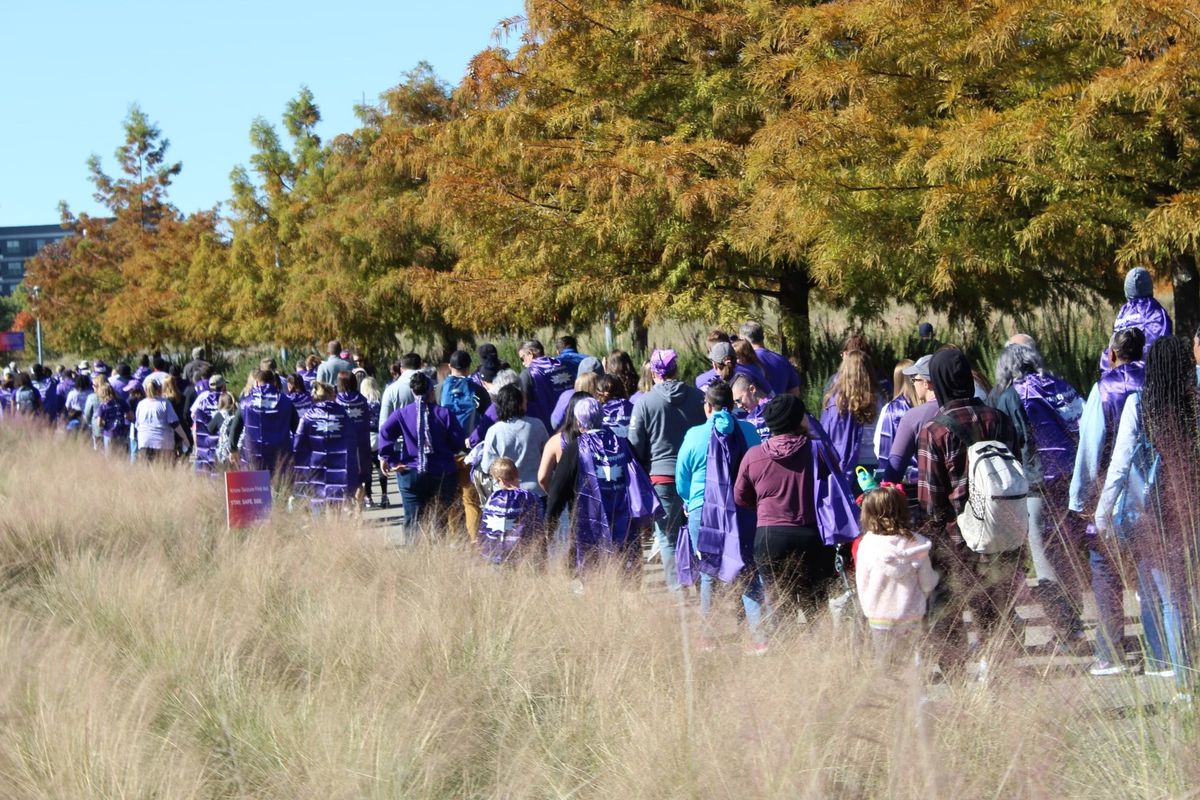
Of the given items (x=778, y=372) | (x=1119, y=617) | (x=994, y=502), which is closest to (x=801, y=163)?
(x=778, y=372)

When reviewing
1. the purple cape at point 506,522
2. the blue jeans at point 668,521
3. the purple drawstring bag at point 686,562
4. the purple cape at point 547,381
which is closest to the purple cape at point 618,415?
the blue jeans at point 668,521

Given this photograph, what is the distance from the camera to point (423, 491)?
37.8 feet

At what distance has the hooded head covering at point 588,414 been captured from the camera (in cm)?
914

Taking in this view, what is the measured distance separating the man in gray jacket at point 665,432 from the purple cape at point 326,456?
13.3ft

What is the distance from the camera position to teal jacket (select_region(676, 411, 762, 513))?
8344 mm

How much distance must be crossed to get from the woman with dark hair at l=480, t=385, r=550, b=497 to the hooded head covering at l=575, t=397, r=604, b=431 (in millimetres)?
1011

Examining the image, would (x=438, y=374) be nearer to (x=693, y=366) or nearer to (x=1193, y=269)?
(x=693, y=366)

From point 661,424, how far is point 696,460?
1.21 meters

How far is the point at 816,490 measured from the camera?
727cm

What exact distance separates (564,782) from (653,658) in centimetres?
131

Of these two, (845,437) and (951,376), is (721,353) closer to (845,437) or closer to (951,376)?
(845,437)

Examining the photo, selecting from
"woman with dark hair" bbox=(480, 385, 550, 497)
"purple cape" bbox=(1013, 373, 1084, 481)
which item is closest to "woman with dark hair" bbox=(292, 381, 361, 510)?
"woman with dark hair" bbox=(480, 385, 550, 497)

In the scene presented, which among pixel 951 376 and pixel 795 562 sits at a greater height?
pixel 951 376

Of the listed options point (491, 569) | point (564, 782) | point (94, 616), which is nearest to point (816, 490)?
point (491, 569)
